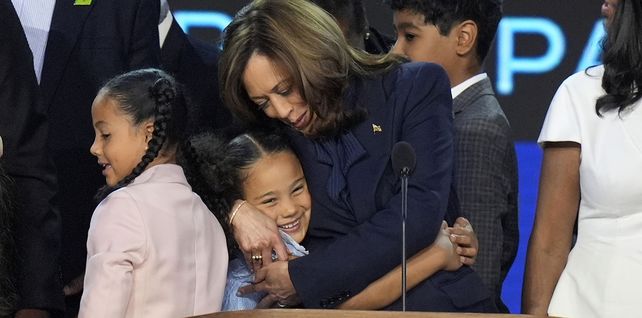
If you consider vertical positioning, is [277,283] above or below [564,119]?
below

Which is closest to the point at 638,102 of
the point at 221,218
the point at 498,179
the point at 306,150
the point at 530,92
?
the point at 498,179

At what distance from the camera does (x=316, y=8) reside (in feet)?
11.6

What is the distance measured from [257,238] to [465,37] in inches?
42.9

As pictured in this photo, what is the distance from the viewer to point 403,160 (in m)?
3.17

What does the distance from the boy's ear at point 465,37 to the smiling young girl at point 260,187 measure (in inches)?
32.8

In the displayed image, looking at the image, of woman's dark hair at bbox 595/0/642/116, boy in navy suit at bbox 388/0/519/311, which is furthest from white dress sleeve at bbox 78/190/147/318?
woman's dark hair at bbox 595/0/642/116

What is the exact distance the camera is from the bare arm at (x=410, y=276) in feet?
11.1

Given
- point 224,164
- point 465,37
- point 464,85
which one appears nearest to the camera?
point 224,164

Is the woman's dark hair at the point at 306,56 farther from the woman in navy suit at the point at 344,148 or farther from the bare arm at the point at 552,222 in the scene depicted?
the bare arm at the point at 552,222

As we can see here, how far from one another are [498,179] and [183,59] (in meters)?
1.06

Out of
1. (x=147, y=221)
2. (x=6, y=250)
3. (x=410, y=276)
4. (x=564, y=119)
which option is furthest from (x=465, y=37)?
(x=6, y=250)

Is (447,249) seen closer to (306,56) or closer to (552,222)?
(552,222)

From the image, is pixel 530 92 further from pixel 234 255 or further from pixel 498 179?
pixel 234 255

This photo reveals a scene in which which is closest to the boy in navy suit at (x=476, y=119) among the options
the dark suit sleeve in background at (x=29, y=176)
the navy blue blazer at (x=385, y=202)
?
the navy blue blazer at (x=385, y=202)
